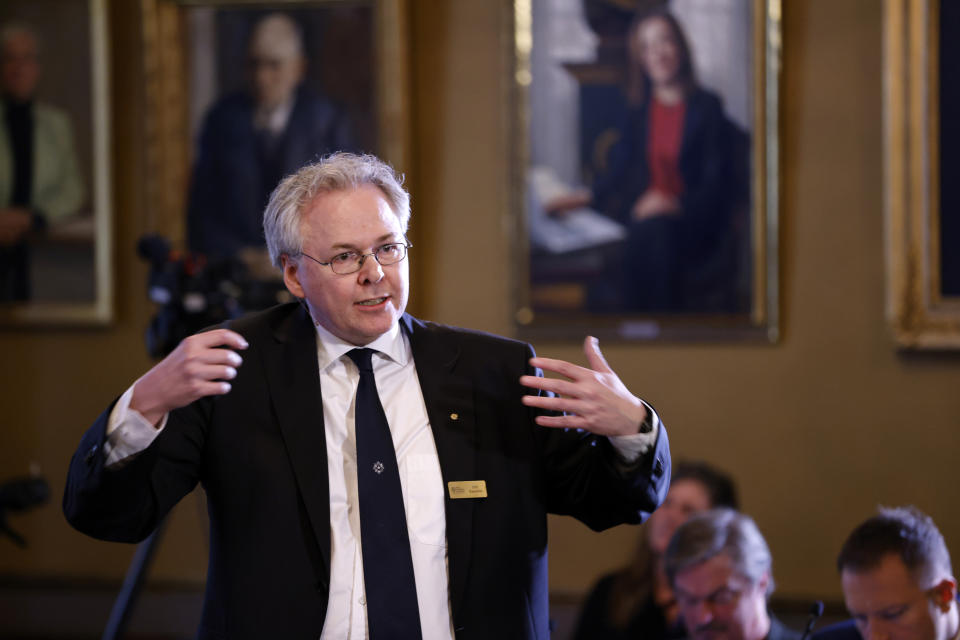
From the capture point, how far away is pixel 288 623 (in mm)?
1929

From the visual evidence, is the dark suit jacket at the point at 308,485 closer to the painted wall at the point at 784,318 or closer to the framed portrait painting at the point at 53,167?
the painted wall at the point at 784,318

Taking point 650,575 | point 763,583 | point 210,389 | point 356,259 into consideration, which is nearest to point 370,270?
point 356,259

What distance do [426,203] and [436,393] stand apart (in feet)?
8.00

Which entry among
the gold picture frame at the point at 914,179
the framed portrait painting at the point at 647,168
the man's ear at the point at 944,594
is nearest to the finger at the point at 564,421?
the man's ear at the point at 944,594

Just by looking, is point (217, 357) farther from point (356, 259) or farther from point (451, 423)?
point (451, 423)

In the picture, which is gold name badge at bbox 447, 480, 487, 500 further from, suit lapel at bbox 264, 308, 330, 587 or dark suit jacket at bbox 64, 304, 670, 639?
suit lapel at bbox 264, 308, 330, 587

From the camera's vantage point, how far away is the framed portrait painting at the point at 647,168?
4.13 metres

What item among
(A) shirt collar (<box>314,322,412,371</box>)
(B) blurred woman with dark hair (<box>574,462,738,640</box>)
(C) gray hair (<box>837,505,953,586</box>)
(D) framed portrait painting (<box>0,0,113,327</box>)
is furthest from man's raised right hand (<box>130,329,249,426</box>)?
(D) framed portrait painting (<box>0,0,113,327</box>)

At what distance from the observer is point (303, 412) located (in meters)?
2.05

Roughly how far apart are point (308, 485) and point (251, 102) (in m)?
2.90

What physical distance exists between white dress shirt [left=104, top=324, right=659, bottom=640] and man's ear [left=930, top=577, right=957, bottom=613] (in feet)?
3.11

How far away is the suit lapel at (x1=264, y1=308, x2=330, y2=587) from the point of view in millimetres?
1961

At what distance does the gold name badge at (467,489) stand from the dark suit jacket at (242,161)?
8.77 ft

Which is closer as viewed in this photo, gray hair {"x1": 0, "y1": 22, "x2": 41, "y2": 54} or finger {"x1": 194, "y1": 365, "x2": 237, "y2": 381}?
finger {"x1": 194, "y1": 365, "x2": 237, "y2": 381}
